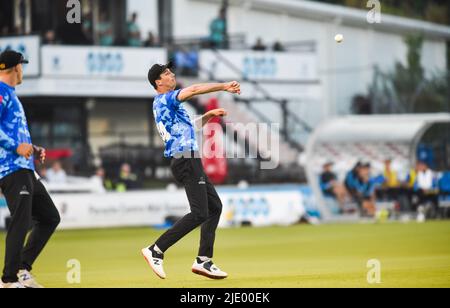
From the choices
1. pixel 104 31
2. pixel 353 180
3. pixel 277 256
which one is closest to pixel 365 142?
pixel 353 180

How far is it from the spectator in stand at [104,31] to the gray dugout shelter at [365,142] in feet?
29.6

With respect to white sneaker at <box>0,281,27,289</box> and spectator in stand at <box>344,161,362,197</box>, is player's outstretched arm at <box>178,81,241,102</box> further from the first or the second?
spectator in stand at <box>344,161,362,197</box>

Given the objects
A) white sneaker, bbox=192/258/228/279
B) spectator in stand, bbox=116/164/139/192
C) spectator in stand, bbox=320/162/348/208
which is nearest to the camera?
white sneaker, bbox=192/258/228/279

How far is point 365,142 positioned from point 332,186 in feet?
9.84

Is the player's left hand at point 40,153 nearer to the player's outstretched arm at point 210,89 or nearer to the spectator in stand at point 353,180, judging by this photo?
the player's outstretched arm at point 210,89

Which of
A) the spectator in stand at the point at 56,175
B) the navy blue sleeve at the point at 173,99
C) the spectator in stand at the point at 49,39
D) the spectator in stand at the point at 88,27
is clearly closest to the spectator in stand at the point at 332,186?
the spectator in stand at the point at 56,175

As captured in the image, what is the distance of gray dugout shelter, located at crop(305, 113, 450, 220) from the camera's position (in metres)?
35.8

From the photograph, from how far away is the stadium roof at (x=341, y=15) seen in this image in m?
52.3

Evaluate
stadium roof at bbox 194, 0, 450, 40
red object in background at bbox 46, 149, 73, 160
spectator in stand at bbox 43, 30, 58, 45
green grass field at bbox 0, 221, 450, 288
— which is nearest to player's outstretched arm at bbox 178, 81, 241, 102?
green grass field at bbox 0, 221, 450, 288

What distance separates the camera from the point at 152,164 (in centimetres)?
4116

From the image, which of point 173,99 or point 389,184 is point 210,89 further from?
point 389,184

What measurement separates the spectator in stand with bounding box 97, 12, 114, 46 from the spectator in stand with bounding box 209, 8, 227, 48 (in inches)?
146

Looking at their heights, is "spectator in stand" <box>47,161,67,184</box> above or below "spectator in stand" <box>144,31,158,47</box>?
below

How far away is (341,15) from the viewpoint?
53.7m
